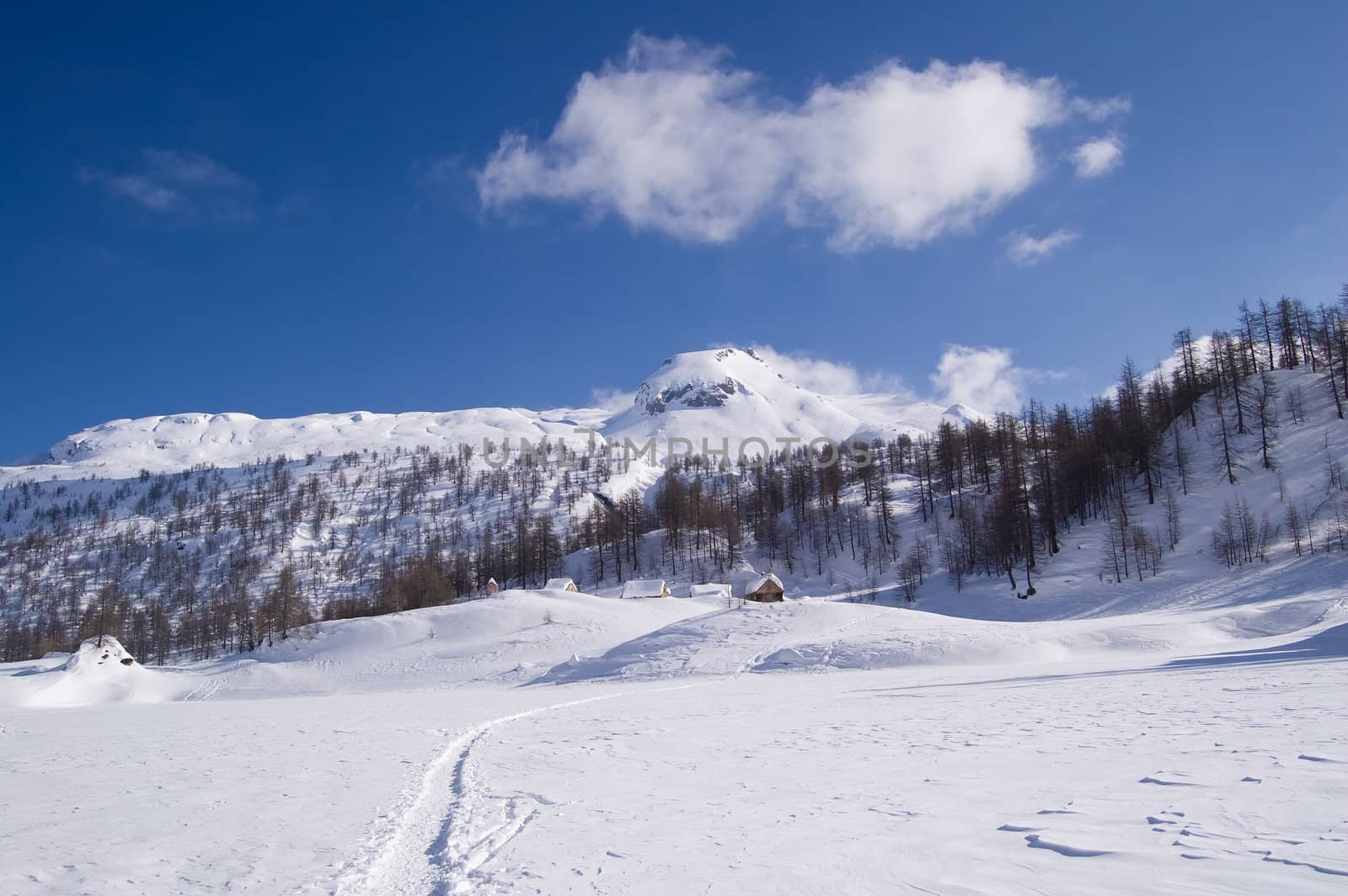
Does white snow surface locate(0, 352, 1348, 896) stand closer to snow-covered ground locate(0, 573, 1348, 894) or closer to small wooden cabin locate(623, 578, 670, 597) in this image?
snow-covered ground locate(0, 573, 1348, 894)

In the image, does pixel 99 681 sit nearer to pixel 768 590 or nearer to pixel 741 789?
pixel 768 590

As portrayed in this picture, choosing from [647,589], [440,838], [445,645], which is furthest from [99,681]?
[440,838]

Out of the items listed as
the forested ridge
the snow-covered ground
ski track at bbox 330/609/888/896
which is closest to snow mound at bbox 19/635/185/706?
the forested ridge

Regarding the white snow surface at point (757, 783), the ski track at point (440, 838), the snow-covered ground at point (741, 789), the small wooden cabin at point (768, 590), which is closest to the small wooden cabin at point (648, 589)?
the small wooden cabin at point (768, 590)

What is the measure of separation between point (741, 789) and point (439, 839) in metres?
4.08

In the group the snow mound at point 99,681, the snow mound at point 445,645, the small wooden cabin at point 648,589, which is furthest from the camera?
the small wooden cabin at point 648,589

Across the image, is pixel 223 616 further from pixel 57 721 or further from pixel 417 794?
pixel 417 794

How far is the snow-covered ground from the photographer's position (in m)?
5.87

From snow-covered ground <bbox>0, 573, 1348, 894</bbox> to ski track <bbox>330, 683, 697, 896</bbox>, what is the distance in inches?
1.9

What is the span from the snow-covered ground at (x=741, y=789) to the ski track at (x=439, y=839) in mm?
47

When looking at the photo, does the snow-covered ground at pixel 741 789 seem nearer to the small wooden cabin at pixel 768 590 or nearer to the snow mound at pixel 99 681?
the snow mound at pixel 99 681

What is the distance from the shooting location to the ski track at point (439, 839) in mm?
6578

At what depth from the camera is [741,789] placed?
964 cm

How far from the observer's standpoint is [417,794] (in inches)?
410
